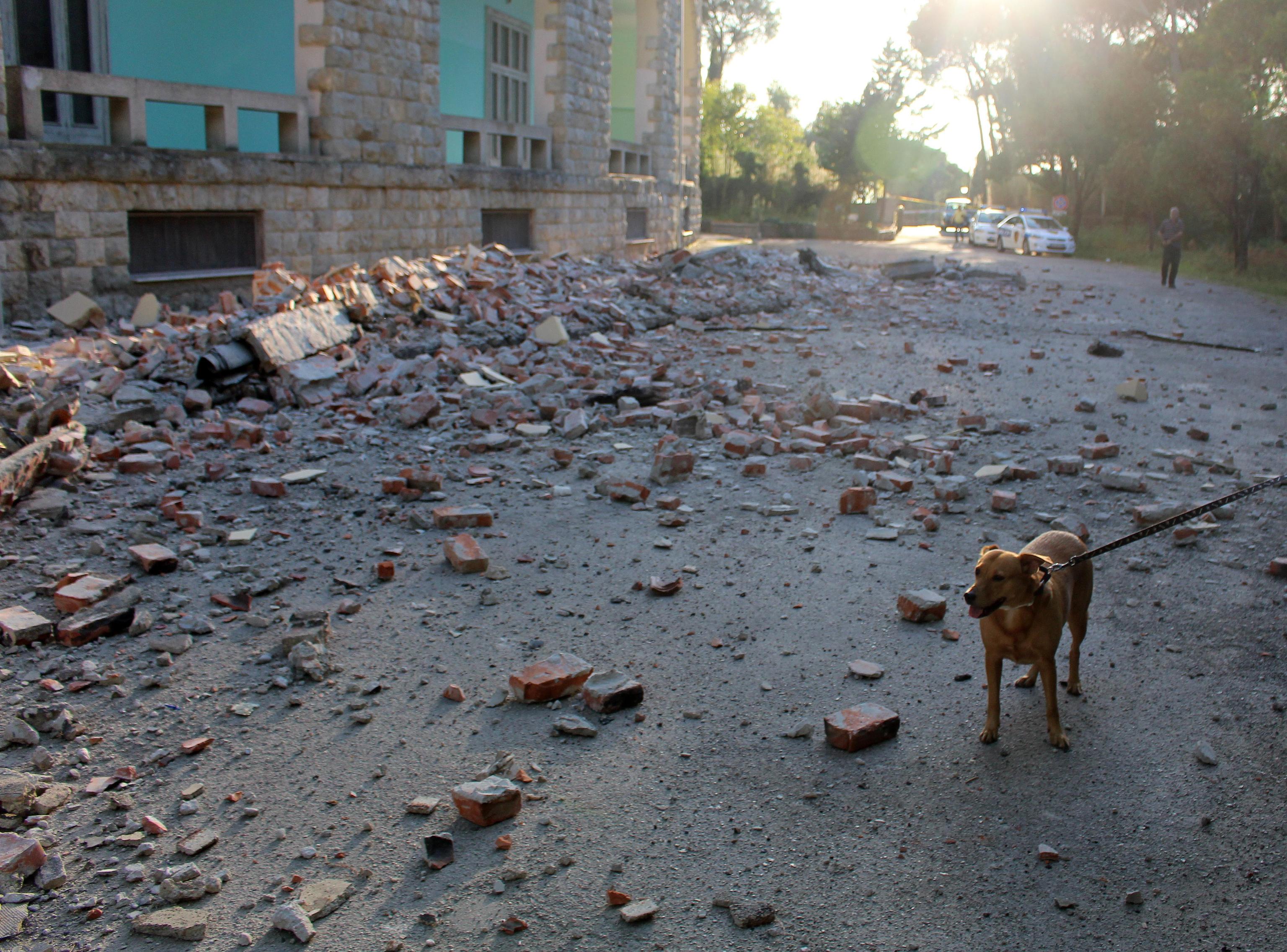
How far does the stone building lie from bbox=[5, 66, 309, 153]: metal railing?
19 millimetres

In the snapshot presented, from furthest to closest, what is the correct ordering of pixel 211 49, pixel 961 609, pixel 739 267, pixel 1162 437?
pixel 739 267 → pixel 211 49 → pixel 1162 437 → pixel 961 609

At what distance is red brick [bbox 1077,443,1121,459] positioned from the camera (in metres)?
6.98

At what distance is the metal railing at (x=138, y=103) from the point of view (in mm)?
8852

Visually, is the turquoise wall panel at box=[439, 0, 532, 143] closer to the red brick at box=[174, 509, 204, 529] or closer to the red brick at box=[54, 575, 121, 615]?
the red brick at box=[174, 509, 204, 529]

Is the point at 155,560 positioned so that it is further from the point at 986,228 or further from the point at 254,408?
the point at 986,228

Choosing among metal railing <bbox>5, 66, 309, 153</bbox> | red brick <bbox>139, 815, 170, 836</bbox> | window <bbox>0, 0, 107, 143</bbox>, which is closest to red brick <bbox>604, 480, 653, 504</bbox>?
red brick <bbox>139, 815, 170, 836</bbox>

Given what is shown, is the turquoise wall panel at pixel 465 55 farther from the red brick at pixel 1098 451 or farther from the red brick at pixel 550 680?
the red brick at pixel 550 680

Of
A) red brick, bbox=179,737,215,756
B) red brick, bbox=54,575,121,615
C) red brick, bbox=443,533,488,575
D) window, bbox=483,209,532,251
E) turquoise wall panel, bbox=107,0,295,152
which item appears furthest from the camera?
window, bbox=483,209,532,251

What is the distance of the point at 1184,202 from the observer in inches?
1188

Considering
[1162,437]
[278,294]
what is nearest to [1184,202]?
[1162,437]

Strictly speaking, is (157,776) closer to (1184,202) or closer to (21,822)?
(21,822)

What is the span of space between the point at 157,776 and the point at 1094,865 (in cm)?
300

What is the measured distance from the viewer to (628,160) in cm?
2147

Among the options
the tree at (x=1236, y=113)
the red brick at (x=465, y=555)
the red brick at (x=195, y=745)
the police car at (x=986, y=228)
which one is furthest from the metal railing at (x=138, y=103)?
the police car at (x=986, y=228)
